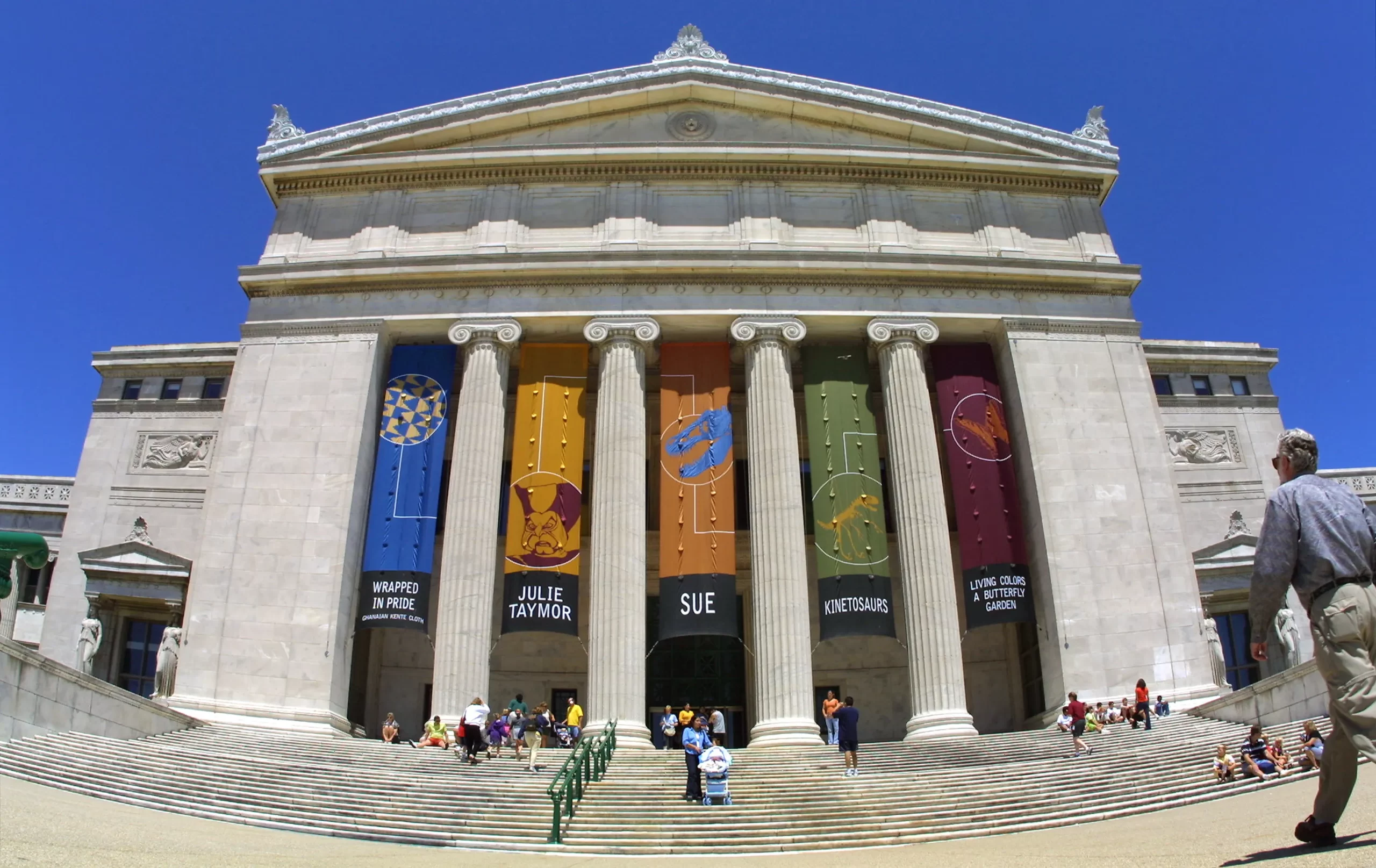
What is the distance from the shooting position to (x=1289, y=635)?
26.7 metres

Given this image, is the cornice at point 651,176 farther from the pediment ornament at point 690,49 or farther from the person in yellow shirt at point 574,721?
the person in yellow shirt at point 574,721

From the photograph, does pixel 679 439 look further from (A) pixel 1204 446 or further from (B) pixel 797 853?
(A) pixel 1204 446

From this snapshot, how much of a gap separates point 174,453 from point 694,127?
19832mm

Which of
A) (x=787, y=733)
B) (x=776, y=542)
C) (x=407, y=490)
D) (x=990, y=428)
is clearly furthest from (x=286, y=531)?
(x=990, y=428)

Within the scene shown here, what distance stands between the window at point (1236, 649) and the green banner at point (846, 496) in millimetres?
10023

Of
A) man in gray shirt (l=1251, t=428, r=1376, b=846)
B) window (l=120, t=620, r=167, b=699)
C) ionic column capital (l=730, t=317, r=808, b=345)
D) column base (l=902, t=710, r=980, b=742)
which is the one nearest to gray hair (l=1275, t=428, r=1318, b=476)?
man in gray shirt (l=1251, t=428, r=1376, b=846)

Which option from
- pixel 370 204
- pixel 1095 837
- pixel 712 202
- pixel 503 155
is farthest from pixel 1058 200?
pixel 1095 837

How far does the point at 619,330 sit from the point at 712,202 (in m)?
5.70

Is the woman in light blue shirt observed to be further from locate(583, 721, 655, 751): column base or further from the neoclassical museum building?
the neoclassical museum building

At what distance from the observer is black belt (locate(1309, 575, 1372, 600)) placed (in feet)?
20.4

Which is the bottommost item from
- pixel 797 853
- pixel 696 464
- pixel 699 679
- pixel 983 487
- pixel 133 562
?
pixel 797 853

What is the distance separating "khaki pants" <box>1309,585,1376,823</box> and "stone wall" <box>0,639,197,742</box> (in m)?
19.6

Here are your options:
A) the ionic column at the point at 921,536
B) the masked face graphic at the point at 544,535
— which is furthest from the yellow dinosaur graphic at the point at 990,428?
the masked face graphic at the point at 544,535

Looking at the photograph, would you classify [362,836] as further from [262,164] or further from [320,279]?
[262,164]
